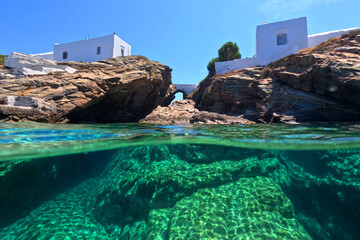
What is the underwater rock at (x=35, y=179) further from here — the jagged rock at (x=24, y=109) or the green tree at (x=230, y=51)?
the green tree at (x=230, y=51)

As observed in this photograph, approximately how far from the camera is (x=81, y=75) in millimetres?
14633

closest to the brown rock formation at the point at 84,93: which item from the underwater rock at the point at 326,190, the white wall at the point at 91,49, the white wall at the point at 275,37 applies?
the underwater rock at the point at 326,190

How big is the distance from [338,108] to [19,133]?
1890 cm

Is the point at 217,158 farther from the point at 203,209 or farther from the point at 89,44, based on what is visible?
the point at 89,44

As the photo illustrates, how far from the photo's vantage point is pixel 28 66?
1440cm

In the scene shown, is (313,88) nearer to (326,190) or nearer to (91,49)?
(326,190)

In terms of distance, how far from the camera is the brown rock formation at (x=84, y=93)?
10398mm

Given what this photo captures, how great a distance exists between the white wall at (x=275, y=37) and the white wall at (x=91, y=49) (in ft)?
81.1

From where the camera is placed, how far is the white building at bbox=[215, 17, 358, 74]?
2700 centimetres

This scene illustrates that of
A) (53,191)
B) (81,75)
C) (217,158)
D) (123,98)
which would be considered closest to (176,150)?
(217,158)

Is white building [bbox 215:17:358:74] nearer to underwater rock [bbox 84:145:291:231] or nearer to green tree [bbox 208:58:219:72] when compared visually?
green tree [bbox 208:58:219:72]

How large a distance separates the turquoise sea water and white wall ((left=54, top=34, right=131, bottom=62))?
1153 inches

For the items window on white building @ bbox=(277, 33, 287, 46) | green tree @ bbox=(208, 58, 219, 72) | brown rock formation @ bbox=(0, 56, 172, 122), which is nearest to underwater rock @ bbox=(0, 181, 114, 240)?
brown rock formation @ bbox=(0, 56, 172, 122)

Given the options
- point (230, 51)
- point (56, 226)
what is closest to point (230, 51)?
point (230, 51)
